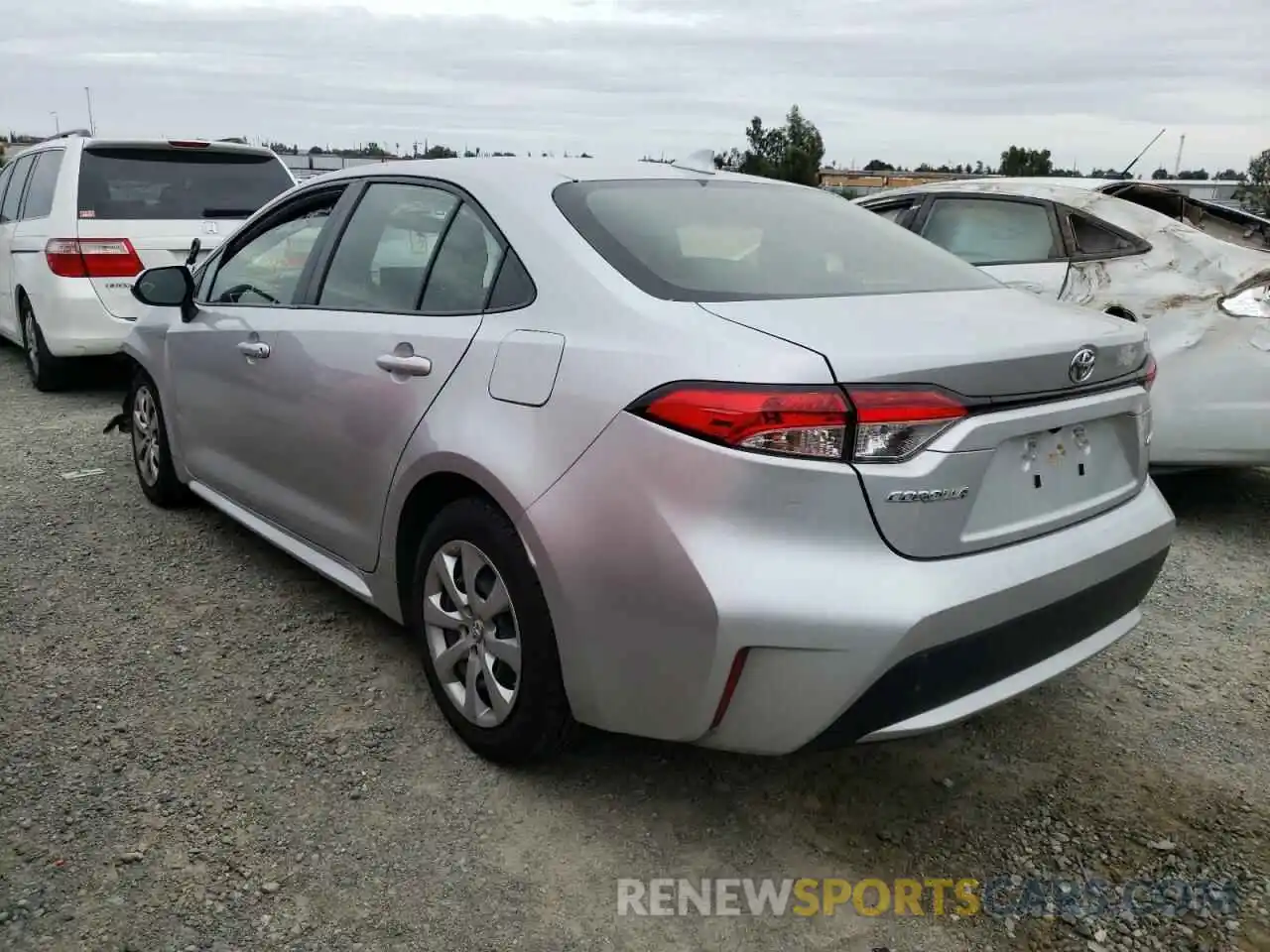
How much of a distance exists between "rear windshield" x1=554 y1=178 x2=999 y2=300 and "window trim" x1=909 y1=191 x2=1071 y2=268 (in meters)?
2.01

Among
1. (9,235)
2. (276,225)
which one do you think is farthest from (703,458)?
(9,235)

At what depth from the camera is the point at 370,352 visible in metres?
2.96

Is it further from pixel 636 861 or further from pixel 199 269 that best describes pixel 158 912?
pixel 199 269

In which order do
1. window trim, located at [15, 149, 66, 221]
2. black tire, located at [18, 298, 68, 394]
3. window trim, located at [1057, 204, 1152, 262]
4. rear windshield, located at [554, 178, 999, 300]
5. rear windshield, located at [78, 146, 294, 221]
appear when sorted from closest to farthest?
rear windshield, located at [554, 178, 999, 300]
window trim, located at [1057, 204, 1152, 262]
rear windshield, located at [78, 146, 294, 221]
window trim, located at [15, 149, 66, 221]
black tire, located at [18, 298, 68, 394]

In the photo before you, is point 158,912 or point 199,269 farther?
point 199,269

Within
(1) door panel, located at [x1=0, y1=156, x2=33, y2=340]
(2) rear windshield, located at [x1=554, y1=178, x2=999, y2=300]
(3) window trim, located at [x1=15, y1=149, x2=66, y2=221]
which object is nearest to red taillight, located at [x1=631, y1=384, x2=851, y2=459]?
(2) rear windshield, located at [x1=554, y1=178, x2=999, y2=300]

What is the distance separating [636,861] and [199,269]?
314cm

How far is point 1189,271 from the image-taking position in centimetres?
465

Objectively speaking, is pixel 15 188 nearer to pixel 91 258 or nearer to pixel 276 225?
pixel 91 258

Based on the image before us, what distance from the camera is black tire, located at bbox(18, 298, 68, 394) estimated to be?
23.5ft

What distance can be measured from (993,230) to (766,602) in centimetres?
419

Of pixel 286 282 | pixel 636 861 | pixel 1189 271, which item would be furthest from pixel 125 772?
pixel 1189 271

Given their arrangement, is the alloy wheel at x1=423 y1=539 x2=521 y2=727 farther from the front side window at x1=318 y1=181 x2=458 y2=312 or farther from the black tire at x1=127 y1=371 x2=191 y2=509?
the black tire at x1=127 y1=371 x2=191 y2=509

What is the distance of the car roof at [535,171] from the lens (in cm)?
288
